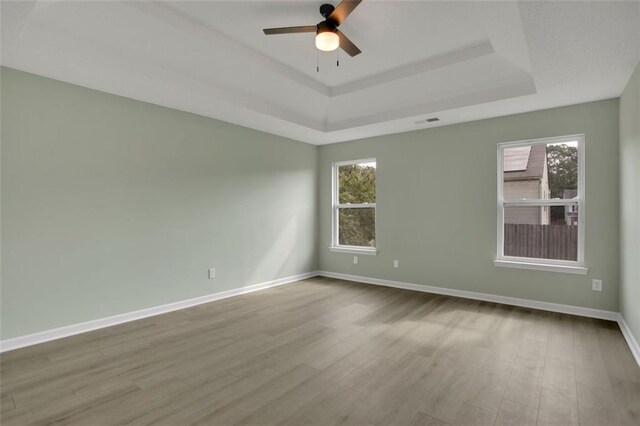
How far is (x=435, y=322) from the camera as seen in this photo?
358 cm

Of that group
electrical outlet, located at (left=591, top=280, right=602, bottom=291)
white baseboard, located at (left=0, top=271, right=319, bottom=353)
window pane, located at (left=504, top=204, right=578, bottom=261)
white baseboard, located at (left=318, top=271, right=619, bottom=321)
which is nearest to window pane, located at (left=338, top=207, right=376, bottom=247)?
white baseboard, located at (left=318, top=271, right=619, bottom=321)

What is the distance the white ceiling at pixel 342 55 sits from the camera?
7.84ft

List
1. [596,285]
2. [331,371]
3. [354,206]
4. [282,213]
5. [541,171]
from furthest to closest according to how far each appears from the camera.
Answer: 1. [354,206]
2. [282,213]
3. [541,171]
4. [596,285]
5. [331,371]

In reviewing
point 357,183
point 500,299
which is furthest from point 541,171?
point 357,183

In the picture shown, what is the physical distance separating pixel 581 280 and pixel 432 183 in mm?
2148

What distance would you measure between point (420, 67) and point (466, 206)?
2.04 metres

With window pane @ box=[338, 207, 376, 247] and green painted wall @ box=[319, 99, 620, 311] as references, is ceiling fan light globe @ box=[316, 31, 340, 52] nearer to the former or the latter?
green painted wall @ box=[319, 99, 620, 311]

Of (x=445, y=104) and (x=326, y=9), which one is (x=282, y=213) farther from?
(x=326, y=9)

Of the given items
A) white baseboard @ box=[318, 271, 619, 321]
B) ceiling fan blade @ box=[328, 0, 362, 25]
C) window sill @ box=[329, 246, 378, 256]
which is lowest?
white baseboard @ box=[318, 271, 619, 321]

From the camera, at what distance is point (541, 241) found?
13.5ft

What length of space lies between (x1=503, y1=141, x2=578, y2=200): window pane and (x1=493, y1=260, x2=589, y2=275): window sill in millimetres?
837

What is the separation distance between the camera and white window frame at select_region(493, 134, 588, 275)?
12.5 ft

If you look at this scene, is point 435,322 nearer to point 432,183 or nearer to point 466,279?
point 466,279

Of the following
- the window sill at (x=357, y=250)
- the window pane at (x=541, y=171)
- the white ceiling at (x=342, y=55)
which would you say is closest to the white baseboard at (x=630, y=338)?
the window pane at (x=541, y=171)
